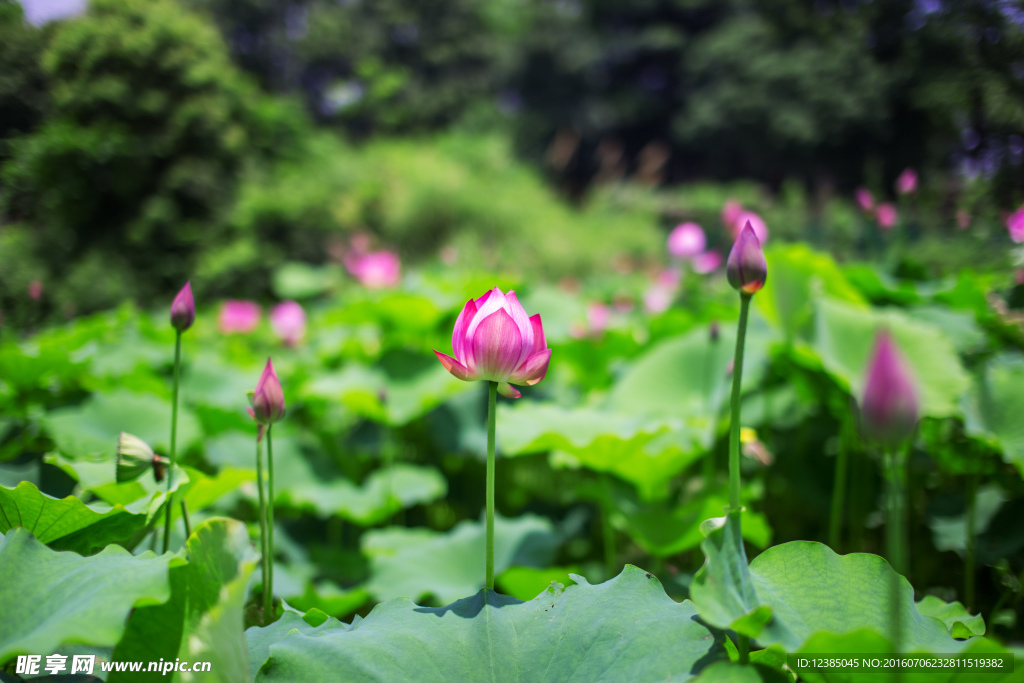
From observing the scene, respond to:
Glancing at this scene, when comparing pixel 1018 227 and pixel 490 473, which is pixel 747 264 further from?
pixel 1018 227

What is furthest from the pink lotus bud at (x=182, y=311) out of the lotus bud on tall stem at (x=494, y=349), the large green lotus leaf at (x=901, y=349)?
the large green lotus leaf at (x=901, y=349)

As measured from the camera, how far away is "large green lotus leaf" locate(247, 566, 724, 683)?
493mm

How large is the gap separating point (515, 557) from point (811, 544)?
2.47ft

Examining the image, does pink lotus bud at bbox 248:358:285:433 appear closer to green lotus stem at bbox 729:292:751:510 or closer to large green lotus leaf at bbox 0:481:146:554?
large green lotus leaf at bbox 0:481:146:554

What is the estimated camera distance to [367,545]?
4.18 ft

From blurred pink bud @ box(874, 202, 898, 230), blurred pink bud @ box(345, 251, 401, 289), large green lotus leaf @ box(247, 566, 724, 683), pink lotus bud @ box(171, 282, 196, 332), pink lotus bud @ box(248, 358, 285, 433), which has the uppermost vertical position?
blurred pink bud @ box(874, 202, 898, 230)

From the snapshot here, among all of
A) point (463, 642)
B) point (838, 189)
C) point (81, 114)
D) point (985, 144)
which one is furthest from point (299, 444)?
point (838, 189)

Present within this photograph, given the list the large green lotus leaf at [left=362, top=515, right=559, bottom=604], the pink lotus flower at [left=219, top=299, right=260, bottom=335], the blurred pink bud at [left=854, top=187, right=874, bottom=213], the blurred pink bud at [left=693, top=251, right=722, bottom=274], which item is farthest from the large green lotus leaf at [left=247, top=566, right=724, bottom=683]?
the pink lotus flower at [left=219, top=299, right=260, bottom=335]

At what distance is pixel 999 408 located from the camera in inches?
39.4

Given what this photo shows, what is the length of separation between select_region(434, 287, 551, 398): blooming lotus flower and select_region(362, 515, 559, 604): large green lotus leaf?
0.59 metres

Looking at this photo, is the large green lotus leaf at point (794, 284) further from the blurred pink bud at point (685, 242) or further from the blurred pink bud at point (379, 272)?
the blurred pink bud at point (379, 272)

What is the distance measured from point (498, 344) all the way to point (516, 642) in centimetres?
29

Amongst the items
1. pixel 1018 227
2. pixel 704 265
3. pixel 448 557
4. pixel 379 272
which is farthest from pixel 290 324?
pixel 1018 227

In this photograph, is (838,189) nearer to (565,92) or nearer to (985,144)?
(565,92)
